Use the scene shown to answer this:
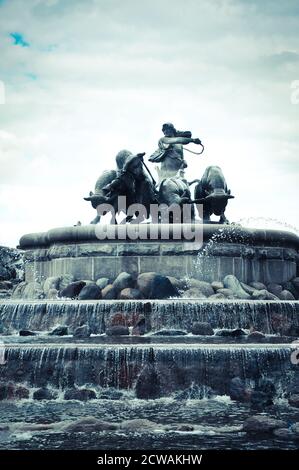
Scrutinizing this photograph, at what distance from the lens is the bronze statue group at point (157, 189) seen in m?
17.9

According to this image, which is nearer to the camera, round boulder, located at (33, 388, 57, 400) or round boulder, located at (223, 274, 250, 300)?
round boulder, located at (33, 388, 57, 400)

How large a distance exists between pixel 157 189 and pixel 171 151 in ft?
6.09

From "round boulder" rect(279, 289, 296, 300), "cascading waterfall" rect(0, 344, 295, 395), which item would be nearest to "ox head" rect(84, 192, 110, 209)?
"round boulder" rect(279, 289, 296, 300)

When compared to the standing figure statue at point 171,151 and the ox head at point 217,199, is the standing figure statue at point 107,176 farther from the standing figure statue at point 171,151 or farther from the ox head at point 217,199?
the ox head at point 217,199

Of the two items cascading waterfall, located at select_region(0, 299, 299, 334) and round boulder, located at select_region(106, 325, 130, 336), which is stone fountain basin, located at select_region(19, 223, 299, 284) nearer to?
cascading waterfall, located at select_region(0, 299, 299, 334)

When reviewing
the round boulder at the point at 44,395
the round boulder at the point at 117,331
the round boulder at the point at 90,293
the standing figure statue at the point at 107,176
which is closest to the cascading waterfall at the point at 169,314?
the round boulder at the point at 117,331

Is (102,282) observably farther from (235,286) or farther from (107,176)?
(107,176)

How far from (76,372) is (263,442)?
11.2ft

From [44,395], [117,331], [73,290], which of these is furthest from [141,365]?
[73,290]

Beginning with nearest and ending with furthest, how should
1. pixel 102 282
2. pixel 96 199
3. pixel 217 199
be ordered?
pixel 102 282
pixel 96 199
pixel 217 199

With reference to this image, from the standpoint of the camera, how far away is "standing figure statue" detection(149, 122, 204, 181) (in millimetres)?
20094

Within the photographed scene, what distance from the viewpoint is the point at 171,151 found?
20.1m

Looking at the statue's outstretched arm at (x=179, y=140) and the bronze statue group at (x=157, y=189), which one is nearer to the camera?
the bronze statue group at (x=157, y=189)

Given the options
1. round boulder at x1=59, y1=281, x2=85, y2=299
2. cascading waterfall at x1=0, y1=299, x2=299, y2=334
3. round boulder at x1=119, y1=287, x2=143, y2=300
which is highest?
round boulder at x1=59, y1=281, x2=85, y2=299
